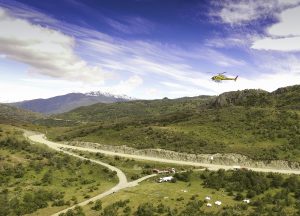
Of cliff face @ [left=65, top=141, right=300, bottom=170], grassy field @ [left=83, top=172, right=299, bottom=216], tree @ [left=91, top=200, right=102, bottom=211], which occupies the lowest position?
tree @ [left=91, top=200, right=102, bottom=211]

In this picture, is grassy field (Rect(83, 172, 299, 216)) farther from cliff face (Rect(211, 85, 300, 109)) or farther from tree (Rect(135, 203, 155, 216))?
cliff face (Rect(211, 85, 300, 109))

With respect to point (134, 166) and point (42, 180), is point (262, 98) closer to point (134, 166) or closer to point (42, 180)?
point (134, 166)

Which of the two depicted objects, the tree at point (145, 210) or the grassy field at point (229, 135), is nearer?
the tree at point (145, 210)

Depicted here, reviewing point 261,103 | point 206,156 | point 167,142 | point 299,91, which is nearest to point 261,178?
point 206,156

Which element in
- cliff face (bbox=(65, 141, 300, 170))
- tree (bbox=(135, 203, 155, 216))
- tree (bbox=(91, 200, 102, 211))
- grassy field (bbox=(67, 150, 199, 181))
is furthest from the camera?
cliff face (bbox=(65, 141, 300, 170))

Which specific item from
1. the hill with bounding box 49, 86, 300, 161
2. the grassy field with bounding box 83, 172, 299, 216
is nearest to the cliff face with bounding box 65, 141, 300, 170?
the hill with bounding box 49, 86, 300, 161

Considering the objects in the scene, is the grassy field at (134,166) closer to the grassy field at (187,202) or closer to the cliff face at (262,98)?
the grassy field at (187,202)

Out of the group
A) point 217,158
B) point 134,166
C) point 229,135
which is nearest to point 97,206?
point 134,166

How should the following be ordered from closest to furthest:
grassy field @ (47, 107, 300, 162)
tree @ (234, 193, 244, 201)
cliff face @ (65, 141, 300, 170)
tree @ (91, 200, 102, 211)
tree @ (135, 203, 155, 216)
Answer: tree @ (135, 203, 155, 216) < tree @ (91, 200, 102, 211) < tree @ (234, 193, 244, 201) < cliff face @ (65, 141, 300, 170) < grassy field @ (47, 107, 300, 162)

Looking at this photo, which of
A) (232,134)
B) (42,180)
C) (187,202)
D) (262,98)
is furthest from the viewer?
(262,98)

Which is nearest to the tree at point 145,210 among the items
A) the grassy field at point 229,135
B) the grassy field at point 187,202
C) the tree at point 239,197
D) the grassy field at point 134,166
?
the grassy field at point 187,202
